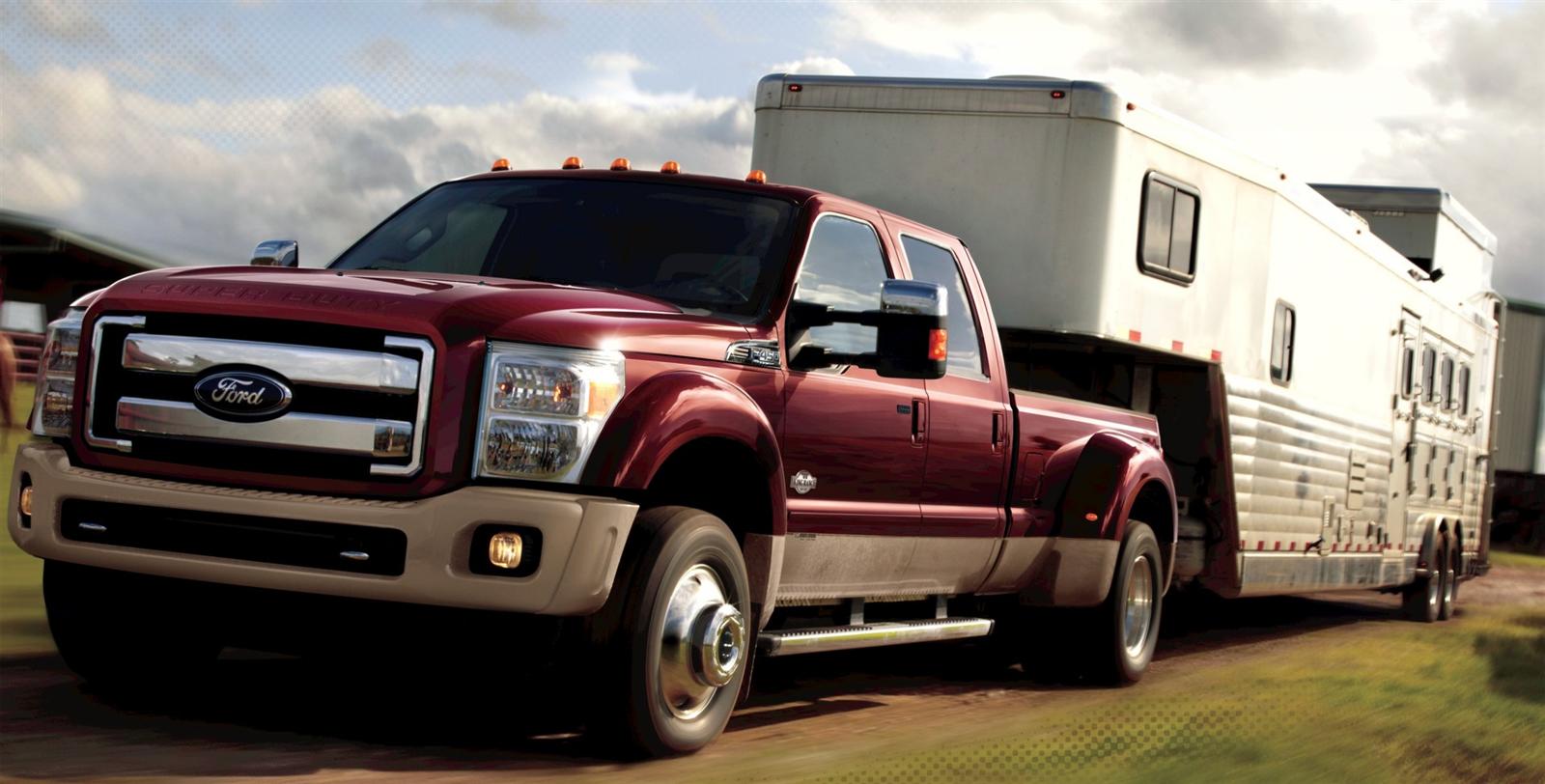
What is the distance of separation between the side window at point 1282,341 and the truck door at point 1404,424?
334cm

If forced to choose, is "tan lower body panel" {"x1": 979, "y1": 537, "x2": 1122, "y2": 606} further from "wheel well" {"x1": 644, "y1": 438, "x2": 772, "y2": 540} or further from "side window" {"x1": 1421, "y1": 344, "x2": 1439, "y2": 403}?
"side window" {"x1": 1421, "y1": 344, "x2": 1439, "y2": 403}

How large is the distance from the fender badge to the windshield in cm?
61

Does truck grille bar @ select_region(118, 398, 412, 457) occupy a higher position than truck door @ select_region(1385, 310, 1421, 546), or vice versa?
truck door @ select_region(1385, 310, 1421, 546)

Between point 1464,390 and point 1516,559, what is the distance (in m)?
14.1

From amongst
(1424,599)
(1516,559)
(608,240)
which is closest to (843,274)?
(608,240)

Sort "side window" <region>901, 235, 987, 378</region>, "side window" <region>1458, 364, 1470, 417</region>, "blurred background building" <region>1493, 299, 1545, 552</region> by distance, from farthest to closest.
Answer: "blurred background building" <region>1493, 299, 1545, 552</region> < "side window" <region>1458, 364, 1470, 417</region> < "side window" <region>901, 235, 987, 378</region>

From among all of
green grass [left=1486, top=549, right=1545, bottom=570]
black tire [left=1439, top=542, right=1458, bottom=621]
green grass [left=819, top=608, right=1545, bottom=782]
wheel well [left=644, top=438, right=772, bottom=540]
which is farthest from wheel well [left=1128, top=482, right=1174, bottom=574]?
green grass [left=1486, top=549, right=1545, bottom=570]

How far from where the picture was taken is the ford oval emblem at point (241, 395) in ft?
18.1

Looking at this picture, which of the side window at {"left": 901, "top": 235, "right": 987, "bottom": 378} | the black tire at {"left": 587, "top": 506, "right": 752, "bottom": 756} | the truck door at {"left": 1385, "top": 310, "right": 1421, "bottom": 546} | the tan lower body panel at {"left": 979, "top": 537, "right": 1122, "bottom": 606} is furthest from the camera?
the truck door at {"left": 1385, "top": 310, "right": 1421, "bottom": 546}

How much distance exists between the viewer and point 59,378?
6.00 metres

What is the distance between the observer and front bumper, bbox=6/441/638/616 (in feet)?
17.6

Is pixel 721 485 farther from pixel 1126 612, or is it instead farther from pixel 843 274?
pixel 1126 612

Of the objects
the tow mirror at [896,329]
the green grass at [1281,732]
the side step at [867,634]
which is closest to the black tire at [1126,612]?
the green grass at [1281,732]

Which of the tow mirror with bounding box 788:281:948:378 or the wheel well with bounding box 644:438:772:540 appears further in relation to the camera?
the tow mirror with bounding box 788:281:948:378
